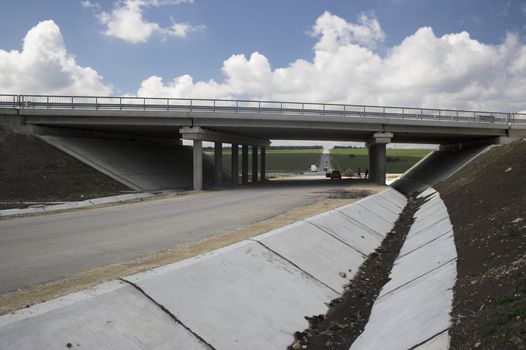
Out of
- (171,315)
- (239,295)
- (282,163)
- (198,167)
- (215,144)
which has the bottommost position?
(239,295)

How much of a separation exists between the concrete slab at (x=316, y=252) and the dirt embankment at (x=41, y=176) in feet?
55.8

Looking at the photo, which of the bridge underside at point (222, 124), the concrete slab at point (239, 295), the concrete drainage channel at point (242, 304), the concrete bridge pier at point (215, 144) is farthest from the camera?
the concrete bridge pier at point (215, 144)

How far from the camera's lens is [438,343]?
5.28 m

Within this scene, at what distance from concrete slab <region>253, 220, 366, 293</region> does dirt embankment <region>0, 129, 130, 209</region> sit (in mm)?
17014

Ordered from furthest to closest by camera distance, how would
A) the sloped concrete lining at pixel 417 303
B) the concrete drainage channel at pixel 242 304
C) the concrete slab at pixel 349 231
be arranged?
the concrete slab at pixel 349 231
the sloped concrete lining at pixel 417 303
the concrete drainage channel at pixel 242 304

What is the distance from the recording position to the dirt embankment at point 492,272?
4746 mm

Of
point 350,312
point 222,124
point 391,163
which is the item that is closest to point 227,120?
point 222,124

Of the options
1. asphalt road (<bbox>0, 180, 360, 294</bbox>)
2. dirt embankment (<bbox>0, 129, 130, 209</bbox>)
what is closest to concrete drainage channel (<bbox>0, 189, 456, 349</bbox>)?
Result: asphalt road (<bbox>0, 180, 360, 294</bbox>)

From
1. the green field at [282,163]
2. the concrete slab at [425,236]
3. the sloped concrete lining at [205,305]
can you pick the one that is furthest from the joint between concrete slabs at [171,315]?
the green field at [282,163]

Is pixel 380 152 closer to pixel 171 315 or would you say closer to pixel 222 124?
pixel 222 124

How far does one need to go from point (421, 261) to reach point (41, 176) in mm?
25303

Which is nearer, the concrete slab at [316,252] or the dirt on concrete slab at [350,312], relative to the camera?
the dirt on concrete slab at [350,312]

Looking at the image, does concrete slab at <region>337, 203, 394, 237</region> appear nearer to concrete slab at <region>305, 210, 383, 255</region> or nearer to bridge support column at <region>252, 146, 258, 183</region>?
concrete slab at <region>305, 210, 383, 255</region>

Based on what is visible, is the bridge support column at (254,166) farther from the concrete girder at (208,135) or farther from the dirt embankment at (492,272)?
the dirt embankment at (492,272)
